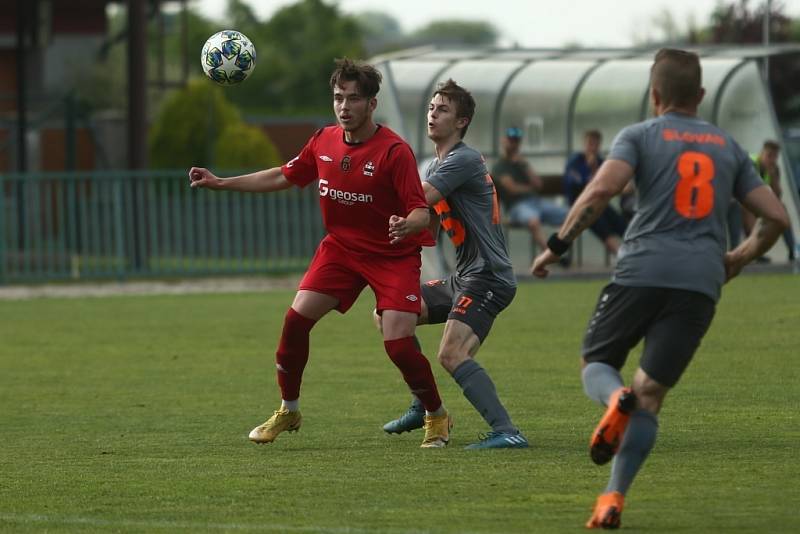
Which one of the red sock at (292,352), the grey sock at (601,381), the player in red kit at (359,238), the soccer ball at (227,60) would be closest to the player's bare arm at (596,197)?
the grey sock at (601,381)

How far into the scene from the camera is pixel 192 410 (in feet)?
35.0

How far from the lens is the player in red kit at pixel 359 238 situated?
8.55m

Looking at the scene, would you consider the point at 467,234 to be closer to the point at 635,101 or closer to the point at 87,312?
the point at 87,312

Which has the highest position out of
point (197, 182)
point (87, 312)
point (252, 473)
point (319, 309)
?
point (197, 182)

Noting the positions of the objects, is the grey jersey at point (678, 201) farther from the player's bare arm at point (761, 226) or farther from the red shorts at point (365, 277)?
the red shorts at point (365, 277)

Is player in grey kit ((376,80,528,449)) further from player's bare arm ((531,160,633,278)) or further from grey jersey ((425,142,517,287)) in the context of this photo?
player's bare arm ((531,160,633,278))

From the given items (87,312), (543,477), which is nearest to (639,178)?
(543,477)

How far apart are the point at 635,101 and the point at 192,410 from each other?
48.5 ft

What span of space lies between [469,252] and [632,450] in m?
2.70

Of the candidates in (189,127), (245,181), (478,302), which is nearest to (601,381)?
(478,302)

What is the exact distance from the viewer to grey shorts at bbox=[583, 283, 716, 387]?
252 inches

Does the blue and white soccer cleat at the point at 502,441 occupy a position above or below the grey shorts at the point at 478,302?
below

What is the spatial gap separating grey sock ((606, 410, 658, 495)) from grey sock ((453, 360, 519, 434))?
7.32 feet

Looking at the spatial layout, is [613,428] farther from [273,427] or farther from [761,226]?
[273,427]
